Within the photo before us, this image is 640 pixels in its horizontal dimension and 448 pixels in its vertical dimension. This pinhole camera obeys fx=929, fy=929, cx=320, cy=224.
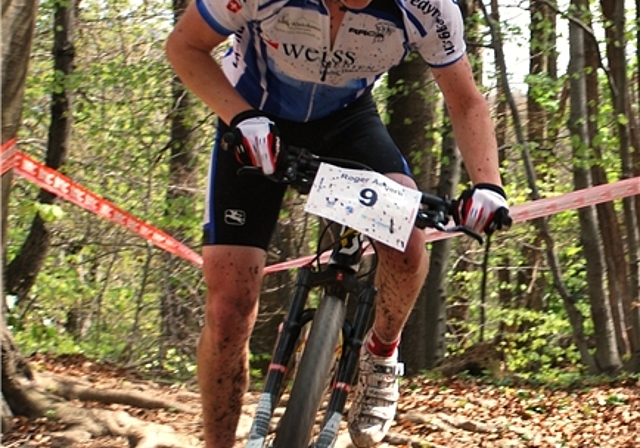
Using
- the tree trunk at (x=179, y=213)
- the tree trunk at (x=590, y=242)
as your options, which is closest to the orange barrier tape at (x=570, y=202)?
the tree trunk at (x=590, y=242)

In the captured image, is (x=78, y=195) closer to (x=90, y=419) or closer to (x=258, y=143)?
(x=90, y=419)

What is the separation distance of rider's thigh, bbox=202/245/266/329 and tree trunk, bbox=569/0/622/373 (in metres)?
5.03

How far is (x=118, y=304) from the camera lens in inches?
483

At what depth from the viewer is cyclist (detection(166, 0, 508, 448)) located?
2.93 m

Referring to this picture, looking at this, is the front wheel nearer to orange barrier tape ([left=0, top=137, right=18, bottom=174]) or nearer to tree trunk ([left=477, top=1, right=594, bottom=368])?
orange barrier tape ([left=0, top=137, right=18, bottom=174])

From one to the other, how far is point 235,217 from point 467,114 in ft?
2.83

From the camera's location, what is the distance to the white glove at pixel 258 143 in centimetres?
260

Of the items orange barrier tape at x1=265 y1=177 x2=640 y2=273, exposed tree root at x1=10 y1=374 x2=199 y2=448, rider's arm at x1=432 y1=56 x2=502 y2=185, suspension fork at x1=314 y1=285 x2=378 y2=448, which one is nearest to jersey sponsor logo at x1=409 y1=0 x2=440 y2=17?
rider's arm at x1=432 y1=56 x2=502 y2=185

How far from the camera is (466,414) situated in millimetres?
5535

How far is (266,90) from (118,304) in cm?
946

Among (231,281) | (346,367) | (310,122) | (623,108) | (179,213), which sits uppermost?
(623,108)

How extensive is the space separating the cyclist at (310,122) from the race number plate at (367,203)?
0.21 m

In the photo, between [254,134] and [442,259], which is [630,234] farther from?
[254,134]

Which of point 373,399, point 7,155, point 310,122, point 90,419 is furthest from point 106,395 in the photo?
point 310,122
